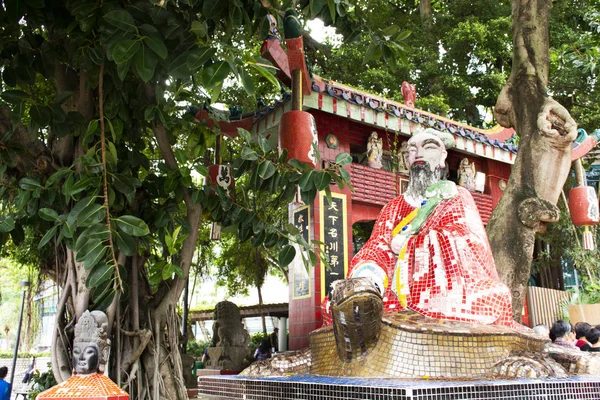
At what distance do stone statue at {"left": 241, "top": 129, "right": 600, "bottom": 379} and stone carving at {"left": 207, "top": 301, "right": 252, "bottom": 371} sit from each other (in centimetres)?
569

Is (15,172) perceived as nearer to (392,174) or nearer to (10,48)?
(10,48)

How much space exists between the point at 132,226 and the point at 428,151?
315 cm

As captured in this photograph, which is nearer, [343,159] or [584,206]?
[343,159]

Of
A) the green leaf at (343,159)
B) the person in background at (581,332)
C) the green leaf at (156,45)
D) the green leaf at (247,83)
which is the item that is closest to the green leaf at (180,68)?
the green leaf at (156,45)

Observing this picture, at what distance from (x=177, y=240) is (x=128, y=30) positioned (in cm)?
136

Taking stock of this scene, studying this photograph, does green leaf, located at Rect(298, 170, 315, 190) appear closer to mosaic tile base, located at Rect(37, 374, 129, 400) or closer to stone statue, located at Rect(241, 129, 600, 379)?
stone statue, located at Rect(241, 129, 600, 379)

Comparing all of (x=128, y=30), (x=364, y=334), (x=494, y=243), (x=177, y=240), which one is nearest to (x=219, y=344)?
(x=494, y=243)

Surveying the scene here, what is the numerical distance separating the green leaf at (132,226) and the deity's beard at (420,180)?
3.00 m

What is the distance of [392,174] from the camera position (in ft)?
27.2

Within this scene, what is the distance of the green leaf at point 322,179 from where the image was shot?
3018mm

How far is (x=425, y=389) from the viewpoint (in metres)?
3.08

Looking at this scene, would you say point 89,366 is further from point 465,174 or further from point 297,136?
point 465,174

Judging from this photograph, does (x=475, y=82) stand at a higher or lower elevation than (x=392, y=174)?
higher

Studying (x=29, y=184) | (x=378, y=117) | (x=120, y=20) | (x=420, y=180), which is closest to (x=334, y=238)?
(x=378, y=117)
